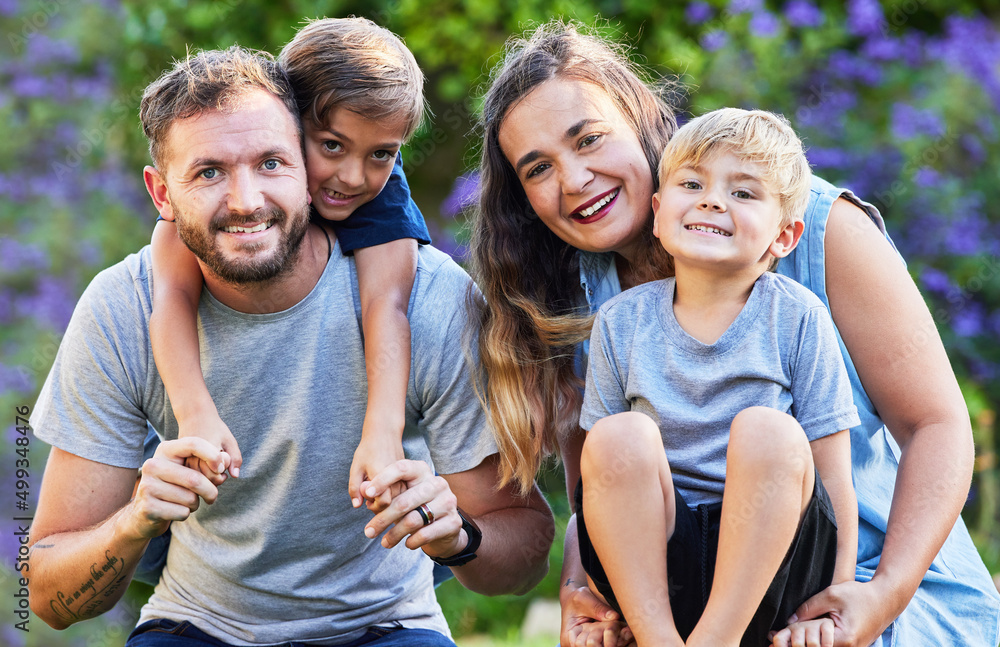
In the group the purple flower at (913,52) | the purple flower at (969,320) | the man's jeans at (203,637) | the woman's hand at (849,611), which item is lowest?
the man's jeans at (203,637)

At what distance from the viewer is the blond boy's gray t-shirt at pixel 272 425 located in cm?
232

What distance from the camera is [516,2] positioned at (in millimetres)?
4590

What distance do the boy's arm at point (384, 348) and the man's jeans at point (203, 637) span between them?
0.51 metres

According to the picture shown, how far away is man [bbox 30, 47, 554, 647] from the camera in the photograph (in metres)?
2.23

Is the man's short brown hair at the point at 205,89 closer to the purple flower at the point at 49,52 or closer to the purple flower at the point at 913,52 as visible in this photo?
the purple flower at the point at 49,52

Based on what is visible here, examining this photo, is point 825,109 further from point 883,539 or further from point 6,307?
point 6,307

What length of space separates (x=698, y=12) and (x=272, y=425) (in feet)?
10.5

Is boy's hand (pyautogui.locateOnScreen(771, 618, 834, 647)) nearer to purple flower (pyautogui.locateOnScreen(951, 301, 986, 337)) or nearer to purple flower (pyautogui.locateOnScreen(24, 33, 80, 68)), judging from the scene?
purple flower (pyautogui.locateOnScreen(951, 301, 986, 337))

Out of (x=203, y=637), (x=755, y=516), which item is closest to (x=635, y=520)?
(x=755, y=516)

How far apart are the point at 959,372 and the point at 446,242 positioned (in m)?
2.54

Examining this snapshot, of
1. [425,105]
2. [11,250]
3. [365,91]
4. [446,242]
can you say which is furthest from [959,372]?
[11,250]

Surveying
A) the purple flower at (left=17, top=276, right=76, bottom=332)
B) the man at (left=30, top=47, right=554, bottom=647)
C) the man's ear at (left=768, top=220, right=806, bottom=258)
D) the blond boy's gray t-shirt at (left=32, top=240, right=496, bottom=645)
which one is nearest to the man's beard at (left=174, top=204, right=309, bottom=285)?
the man at (left=30, top=47, right=554, bottom=647)

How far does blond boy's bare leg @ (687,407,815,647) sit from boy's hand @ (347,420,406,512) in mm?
674

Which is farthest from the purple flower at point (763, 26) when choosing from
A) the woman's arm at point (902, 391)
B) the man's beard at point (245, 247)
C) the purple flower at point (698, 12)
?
the man's beard at point (245, 247)
